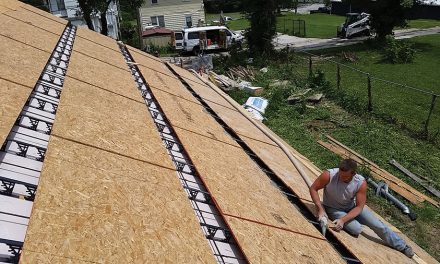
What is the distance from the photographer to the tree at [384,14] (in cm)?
2733

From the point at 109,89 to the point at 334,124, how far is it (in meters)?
9.33

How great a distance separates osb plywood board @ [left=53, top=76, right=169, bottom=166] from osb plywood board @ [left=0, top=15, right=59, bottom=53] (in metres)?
2.39

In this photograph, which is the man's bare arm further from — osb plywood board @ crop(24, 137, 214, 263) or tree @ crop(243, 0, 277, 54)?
tree @ crop(243, 0, 277, 54)

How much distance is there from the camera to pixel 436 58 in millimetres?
24906

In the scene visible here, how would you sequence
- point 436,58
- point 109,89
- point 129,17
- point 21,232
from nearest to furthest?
1. point 21,232
2. point 109,89
3. point 436,58
4. point 129,17

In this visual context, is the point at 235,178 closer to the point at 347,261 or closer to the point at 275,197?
the point at 275,197

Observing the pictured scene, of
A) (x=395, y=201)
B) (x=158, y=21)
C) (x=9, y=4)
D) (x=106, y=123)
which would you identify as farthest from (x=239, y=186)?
(x=158, y=21)

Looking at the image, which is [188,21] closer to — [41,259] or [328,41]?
[328,41]

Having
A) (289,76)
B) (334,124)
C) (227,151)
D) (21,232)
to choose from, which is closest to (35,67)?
(227,151)

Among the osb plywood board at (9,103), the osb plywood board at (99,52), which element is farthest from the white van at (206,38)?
the osb plywood board at (9,103)

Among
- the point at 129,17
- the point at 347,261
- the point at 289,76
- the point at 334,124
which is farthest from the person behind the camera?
the point at 129,17

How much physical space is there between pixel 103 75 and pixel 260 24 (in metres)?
20.1

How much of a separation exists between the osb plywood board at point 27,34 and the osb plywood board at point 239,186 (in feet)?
14.9

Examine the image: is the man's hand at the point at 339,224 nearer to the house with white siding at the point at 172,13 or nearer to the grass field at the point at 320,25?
the grass field at the point at 320,25
